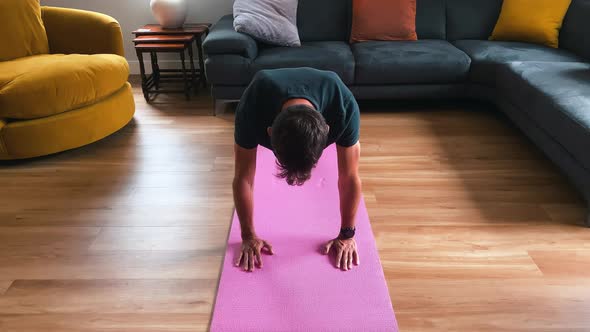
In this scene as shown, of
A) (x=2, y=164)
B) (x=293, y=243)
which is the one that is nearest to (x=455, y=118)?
(x=293, y=243)

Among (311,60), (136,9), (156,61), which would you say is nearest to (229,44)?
(311,60)

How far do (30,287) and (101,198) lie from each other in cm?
62

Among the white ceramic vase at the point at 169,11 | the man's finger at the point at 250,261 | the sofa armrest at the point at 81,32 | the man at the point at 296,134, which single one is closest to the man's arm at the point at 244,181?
the man at the point at 296,134

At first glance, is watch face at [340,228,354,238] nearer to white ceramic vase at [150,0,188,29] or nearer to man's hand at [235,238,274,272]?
man's hand at [235,238,274,272]

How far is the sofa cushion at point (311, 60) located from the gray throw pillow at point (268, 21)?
13 centimetres

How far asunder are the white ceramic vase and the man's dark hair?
2.59 meters

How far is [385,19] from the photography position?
323 cm

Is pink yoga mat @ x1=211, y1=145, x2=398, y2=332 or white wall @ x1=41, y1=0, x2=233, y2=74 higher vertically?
white wall @ x1=41, y1=0, x2=233, y2=74

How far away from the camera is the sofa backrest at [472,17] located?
3.36 m

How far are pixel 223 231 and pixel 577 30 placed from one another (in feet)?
8.78

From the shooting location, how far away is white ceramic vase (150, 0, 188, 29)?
338 centimetres

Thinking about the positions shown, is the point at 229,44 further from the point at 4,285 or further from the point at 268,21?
the point at 4,285

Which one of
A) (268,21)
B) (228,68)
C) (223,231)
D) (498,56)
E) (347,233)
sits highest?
(268,21)

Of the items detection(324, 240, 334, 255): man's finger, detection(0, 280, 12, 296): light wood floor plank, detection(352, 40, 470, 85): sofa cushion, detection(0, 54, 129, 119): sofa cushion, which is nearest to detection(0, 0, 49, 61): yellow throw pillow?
detection(0, 54, 129, 119): sofa cushion
